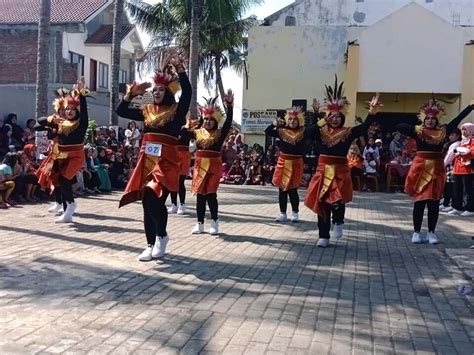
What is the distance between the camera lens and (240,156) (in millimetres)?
20984

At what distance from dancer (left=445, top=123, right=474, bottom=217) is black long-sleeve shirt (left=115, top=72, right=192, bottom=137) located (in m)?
6.83

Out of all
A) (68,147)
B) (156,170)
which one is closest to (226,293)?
(156,170)

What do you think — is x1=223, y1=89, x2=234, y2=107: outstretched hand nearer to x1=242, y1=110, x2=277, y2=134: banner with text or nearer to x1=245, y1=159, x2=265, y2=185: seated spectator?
x1=245, y1=159, x2=265, y2=185: seated spectator

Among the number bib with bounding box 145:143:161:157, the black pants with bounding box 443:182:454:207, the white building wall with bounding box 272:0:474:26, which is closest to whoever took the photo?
the number bib with bounding box 145:143:161:157

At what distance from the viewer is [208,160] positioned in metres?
9.11

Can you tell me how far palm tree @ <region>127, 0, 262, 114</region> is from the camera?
22.0m

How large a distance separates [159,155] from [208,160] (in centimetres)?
222

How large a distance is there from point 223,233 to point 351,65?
45.8 feet

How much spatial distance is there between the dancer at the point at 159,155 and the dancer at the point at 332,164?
221cm

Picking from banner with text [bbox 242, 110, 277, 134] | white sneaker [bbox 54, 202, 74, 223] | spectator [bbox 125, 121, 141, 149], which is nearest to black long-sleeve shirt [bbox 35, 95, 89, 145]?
white sneaker [bbox 54, 202, 74, 223]

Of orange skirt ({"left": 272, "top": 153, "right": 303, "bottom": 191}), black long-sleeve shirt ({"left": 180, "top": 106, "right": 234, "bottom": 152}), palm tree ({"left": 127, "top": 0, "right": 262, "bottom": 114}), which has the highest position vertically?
palm tree ({"left": 127, "top": 0, "right": 262, "bottom": 114})

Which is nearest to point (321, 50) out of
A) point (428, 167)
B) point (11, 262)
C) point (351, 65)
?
point (351, 65)

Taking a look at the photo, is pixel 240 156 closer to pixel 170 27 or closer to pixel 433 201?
pixel 170 27

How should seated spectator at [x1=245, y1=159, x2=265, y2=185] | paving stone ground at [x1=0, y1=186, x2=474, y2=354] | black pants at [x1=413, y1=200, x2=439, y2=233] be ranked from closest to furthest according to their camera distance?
paving stone ground at [x1=0, y1=186, x2=474, y2=354] < black pants at [x1=413, y1=200, x2=439, y2=233] < seated spectator at [x1=245, y1=159, x2=265, y2=185]
